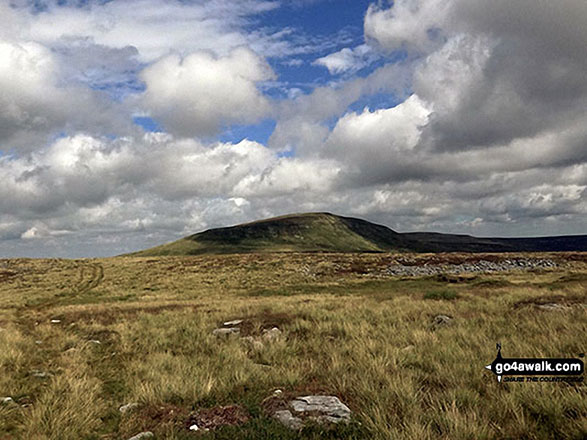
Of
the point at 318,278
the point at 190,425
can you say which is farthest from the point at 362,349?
the point at 318,278

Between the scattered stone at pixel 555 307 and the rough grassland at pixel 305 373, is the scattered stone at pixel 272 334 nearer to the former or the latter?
the rough grassland at pixel 305 373

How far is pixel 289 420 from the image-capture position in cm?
633

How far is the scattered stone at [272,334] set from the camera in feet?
45.0

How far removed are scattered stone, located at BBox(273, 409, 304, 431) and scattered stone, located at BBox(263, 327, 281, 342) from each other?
660cm

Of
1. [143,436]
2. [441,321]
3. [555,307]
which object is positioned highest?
[143,436]

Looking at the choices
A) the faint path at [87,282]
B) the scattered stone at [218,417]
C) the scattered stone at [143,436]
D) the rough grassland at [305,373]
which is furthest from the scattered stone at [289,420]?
the faint path at [87,282]

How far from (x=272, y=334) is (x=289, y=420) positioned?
844 centimetres

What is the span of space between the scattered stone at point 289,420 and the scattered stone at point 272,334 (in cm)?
660

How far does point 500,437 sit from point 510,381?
249 cm

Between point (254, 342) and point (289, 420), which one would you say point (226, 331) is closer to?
Answer: point (254, 342)

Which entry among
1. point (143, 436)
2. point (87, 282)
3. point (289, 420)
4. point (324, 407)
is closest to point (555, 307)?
point (324, 407)

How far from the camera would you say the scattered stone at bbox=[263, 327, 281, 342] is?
13723mm

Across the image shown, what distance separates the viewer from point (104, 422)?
23.4ft

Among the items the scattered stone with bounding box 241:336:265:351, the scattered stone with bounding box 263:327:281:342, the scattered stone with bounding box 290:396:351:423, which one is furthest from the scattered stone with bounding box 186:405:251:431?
the scattered stone with bounding box 263:327:281:342
